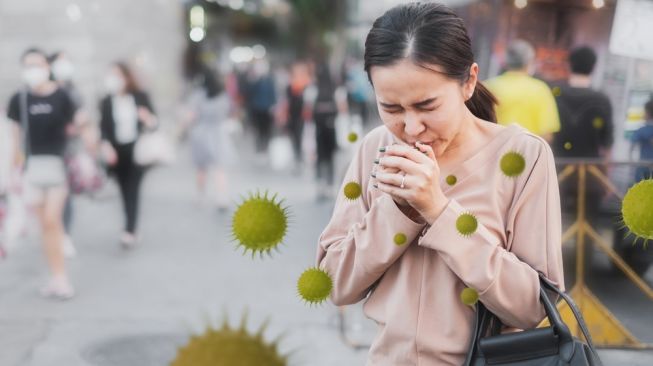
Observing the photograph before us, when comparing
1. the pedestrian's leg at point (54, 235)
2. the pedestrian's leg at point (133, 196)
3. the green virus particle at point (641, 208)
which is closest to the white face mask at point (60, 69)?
the pedestrian's leg at point (133, 196)

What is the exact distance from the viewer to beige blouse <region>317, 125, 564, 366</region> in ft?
5.10

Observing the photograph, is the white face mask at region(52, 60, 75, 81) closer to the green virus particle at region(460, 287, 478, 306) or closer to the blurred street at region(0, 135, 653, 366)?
the blurred street at region(0, 135, 653, 366)

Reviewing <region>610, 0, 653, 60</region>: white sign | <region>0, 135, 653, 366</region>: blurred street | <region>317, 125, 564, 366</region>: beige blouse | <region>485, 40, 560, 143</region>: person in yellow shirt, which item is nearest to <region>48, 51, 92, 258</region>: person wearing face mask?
<region>0, 135, 653, 366</region>: blurred street

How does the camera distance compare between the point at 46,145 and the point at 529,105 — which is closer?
the point at 529,105

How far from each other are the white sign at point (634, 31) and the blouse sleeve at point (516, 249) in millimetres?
2844

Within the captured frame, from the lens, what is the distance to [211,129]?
11562 millimetres

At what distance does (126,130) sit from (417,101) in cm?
806

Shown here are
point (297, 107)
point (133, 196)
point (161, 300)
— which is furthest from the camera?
point (297, 107)

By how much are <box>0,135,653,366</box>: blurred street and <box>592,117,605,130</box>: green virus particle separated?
102 centimetres

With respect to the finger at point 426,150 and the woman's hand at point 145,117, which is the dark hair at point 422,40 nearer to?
the finger at point 426,150

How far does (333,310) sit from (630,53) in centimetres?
328

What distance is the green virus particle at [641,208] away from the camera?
118cm

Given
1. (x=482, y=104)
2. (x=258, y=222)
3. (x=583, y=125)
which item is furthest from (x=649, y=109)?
(x=258, y=222)

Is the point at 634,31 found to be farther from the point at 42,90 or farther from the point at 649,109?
the point at 42,90
